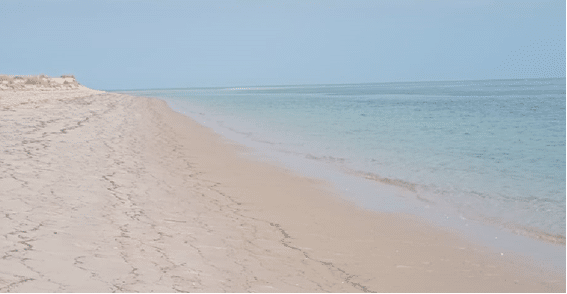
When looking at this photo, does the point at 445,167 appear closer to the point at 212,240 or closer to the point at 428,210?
the point at 428,210

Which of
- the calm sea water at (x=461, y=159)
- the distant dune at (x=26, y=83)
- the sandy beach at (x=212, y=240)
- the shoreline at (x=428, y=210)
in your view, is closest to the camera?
the sandy beach at (x=212, y=240)

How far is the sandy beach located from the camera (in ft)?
13.1

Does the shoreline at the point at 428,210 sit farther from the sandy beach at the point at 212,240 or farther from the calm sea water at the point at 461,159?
the sandy beach at the point at 212,240

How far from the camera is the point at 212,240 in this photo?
16.8ft

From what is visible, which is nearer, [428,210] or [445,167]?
[428,210]

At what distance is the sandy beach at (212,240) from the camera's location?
400cm

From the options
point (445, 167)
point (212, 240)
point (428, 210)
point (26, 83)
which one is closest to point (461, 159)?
point (445, 167)

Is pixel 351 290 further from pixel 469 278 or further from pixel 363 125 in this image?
pixel 363 125

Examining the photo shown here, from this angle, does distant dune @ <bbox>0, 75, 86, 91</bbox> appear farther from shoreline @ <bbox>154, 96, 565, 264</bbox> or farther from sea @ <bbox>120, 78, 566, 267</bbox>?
shoreline @ <bbox>154, 96, 565, 264</bbox>

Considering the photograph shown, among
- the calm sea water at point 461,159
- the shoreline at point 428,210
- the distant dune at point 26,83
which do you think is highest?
the distant dune at point 26,83

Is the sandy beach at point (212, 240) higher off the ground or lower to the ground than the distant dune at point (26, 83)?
lower

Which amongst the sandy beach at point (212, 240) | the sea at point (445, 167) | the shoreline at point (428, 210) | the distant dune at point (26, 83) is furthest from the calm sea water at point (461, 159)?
the distant dune at point (26, 83)

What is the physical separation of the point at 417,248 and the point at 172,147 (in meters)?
9.44

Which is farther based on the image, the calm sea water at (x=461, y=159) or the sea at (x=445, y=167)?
the calm sea water at (x=461, y=159)
